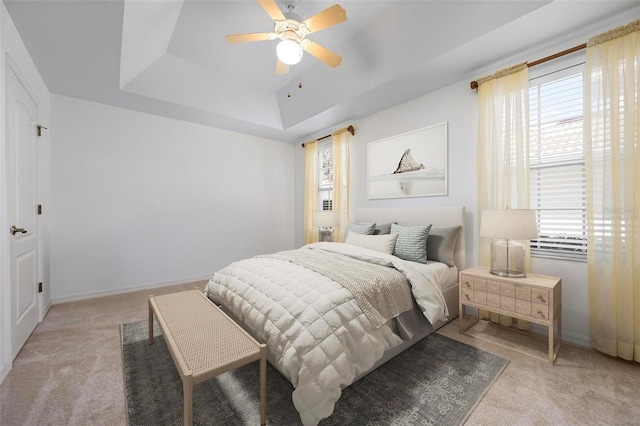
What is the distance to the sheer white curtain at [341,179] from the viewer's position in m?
4.19

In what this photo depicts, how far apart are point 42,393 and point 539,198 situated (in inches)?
157

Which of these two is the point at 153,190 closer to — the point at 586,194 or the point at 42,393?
the point at 42,393

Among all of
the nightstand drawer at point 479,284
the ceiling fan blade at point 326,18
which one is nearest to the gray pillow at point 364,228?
the nightstand drawer at point 479,284

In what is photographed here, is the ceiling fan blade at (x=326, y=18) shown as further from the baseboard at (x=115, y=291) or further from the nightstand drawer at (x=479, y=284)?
the baseboard at (x=115, y=291)

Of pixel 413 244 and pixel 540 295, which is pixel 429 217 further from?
pixel 540 295

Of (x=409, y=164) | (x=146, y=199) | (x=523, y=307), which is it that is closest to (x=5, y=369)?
(x=146, y=199)

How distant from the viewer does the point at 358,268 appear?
2.10 meters

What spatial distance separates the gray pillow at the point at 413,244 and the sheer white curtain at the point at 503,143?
602mm

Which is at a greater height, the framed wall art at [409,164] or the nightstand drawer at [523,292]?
the framed wall art at [409,164]

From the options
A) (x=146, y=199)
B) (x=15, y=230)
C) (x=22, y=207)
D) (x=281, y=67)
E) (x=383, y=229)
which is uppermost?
(x=281, y=67)

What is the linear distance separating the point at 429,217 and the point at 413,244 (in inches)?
21.3

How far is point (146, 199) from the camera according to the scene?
148 inches

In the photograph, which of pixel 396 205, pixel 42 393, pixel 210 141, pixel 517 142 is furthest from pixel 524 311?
pixel 210 141

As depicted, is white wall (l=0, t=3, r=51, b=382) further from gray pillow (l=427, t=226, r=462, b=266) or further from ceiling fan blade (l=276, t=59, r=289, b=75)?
gray pillow (l=427, t=226, r=462, b=266)
